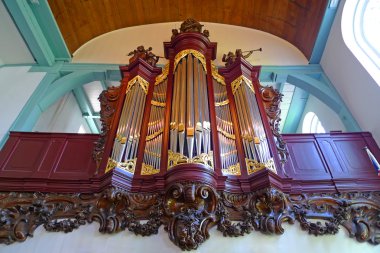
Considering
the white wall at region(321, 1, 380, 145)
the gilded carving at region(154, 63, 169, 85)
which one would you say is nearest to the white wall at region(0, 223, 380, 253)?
the white wall at region(321, 1, 380, 145)

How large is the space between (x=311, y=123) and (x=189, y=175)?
5.50 m

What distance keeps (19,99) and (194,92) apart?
357 centimetres

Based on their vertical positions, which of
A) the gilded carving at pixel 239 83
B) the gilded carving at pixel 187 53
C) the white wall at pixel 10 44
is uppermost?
the white wall at pixel 10 44

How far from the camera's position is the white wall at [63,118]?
640 cm

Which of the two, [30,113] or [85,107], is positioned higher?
[85,107]

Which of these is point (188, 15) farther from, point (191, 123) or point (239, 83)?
point (191, 123)

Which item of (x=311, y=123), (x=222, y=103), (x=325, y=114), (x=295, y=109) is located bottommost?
(x=222, y=103)

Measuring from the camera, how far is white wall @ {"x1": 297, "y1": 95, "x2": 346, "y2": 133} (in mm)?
6250

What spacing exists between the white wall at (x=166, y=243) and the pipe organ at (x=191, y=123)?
0.64m

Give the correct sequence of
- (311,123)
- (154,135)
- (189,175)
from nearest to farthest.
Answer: (189,175) < (154,135) < (311,123)

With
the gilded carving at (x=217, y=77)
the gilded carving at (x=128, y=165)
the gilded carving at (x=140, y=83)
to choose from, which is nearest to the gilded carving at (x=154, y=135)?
the gilded carving at (x=128, y=165)

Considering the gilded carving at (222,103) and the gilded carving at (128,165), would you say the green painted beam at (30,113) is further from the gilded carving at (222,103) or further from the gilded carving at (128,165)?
the gilded carving at (222,103)

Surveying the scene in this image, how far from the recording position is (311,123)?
768cm

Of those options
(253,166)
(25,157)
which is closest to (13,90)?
(25,157)
